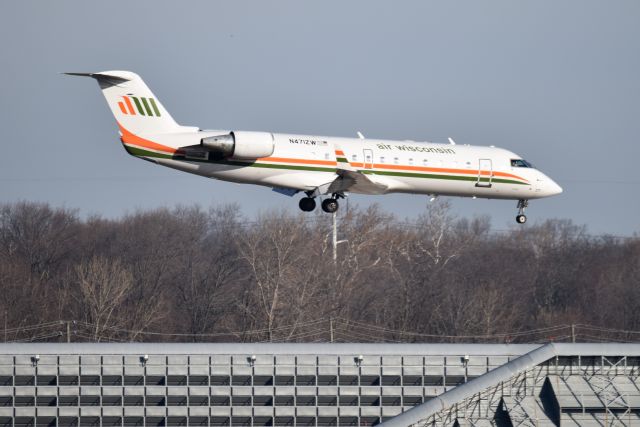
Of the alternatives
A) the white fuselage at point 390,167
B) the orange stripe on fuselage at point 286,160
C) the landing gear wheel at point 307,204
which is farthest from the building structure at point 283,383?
the orange stripe on fuselage at point 286,160

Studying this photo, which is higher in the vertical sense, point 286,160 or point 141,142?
point 141,142

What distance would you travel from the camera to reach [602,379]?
207ft

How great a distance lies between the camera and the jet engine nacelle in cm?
5888

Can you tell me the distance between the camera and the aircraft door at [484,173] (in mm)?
64000

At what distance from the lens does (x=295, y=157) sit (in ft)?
197

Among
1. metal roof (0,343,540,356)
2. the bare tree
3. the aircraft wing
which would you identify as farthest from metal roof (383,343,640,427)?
the bare tree

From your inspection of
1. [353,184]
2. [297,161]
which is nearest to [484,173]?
[353,184]

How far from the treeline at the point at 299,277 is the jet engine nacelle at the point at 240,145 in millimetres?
28430

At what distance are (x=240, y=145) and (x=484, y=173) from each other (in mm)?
11269

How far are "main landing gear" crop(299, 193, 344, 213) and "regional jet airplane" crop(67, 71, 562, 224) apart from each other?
0.14 feet

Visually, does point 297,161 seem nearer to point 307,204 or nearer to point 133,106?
point 307,204

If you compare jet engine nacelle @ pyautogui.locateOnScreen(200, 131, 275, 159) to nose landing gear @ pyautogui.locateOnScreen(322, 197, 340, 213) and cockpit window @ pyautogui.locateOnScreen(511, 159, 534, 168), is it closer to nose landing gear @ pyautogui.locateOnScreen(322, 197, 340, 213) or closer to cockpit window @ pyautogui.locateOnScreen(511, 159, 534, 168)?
nose landing gear @ pyautogui.locateOnScreen(322, 197, 340, 213)

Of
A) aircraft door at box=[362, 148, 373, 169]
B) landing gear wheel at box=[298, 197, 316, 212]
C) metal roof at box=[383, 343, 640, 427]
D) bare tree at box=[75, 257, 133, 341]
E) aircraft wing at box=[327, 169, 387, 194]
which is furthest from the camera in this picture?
bare tree at box=[75, 257, 133, 341]

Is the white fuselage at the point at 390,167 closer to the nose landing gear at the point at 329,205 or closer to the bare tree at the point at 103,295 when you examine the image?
the nose landing gear at the point at 329,205
